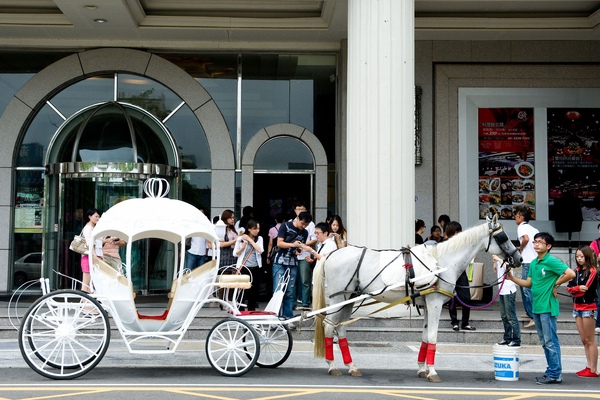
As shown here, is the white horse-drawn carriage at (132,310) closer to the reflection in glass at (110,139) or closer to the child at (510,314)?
the child at (510,314)

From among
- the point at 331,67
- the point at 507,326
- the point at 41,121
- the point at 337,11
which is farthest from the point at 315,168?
the point at 507,326

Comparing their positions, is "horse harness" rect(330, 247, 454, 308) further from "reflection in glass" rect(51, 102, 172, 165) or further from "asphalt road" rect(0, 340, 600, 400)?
"reflection in glass" rect(51, 102, 172, 165)

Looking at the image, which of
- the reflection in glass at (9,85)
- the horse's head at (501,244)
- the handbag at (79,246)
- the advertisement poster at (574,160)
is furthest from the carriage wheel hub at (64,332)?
the advertisement poster at (574,160)

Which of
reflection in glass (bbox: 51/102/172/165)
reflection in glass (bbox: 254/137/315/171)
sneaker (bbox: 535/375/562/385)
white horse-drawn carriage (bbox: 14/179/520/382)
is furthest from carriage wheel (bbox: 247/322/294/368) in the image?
reflection in glass (bbox: 254/137/315/171)

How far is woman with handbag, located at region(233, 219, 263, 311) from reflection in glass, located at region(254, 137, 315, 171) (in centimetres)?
595

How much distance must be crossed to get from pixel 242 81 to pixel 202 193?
285 cm

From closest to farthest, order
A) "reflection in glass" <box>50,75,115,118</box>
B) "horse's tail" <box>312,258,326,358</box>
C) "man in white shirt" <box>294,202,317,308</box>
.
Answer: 1. "horse's tail" <box>312,258,326,358</box>
2. "man in white shirt" <box>294,202,317,308</box>
3. "reflection in glass" <box>50,75,115,118</box>

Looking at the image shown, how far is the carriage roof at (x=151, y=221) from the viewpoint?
9.96 m

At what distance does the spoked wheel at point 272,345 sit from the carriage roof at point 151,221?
1526 mm

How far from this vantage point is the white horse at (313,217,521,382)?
10117 millimetres

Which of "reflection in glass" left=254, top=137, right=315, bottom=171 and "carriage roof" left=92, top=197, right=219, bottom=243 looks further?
"reflection in glass" left=254, top=137, right=315, bottom=171

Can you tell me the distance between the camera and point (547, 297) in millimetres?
10156

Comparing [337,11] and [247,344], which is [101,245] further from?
[337,11]

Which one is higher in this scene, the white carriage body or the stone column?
the stone column
